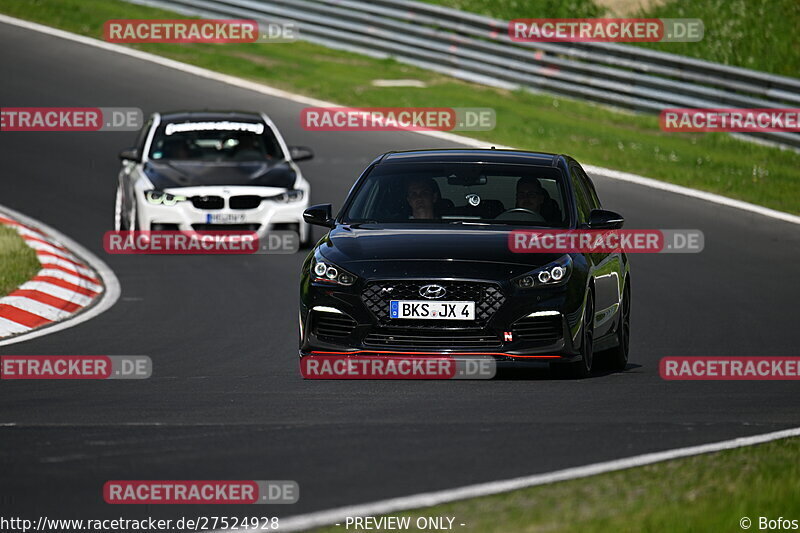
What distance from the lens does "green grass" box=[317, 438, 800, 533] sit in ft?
22.3

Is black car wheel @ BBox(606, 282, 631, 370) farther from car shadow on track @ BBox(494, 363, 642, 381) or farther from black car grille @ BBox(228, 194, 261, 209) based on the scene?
black car grille @ BBox(228, 194, 261, 209)

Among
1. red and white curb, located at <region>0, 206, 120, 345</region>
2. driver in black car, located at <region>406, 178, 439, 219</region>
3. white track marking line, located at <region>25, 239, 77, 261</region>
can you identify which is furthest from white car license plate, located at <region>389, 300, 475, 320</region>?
white track marking line, located at <region>25, 239, 77, 261</region>

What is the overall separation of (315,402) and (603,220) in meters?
2.77

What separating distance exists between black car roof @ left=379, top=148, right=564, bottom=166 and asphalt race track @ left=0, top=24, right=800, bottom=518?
1.69 m

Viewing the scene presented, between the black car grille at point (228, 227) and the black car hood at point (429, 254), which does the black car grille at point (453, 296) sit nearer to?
the black car hood at point (429, 254)

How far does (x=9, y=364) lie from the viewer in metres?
12.2

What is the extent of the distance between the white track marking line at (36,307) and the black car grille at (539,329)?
5731mm

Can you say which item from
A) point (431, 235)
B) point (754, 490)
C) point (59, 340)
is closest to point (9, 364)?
point (59, 340)

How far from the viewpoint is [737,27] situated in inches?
1265

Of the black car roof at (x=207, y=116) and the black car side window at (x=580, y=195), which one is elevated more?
the black car roof at (x=207, y=116)

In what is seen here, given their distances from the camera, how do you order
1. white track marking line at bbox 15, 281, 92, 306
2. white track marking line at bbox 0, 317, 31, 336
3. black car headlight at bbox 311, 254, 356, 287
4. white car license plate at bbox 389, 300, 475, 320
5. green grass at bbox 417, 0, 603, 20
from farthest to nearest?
green grass at bbox 417, 0, 603, 20, white track marking line at bbox 15, 281, 92, 306, white track marking line at bbox 0, 317, 31, 336, black car headlight at bbox 311, 254, 356, 287, white car license plate at bbox 389, 300, 475, 320

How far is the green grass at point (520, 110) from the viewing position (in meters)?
24.8

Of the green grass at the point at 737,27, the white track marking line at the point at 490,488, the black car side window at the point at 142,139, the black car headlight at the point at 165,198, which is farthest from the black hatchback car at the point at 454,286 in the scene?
the green grass at the point at 737,27

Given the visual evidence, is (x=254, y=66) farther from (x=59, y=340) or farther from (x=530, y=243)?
(x=530, y=243)
